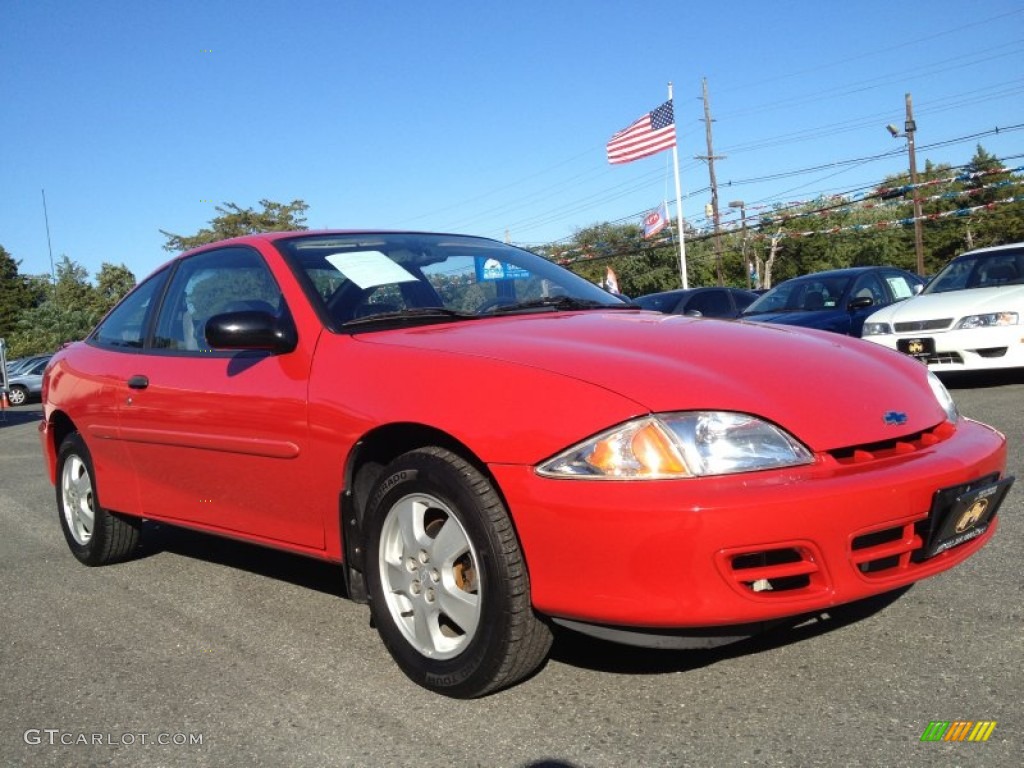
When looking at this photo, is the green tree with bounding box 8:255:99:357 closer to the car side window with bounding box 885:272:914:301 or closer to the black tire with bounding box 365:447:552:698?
the car side window with bounding box 885:272:914:301

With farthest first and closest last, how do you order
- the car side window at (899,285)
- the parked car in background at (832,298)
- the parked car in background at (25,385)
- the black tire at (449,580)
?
1. the parked car in background at (25,385)
2. the car side window at (899,285)
3. the parked car in background at (832,298)
4. the black tire at (449,580)

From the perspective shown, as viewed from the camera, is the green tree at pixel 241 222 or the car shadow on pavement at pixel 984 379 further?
the green tree at pixel 241 222

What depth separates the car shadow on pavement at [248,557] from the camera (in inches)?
170

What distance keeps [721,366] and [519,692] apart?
111 cm

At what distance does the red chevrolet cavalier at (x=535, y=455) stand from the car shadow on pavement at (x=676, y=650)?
345 millimetres

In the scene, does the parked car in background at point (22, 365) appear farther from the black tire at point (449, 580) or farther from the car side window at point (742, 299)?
the black tire at point (449, 580)

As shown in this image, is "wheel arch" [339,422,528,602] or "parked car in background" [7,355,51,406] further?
"parked car in background" [7,355,51,406]

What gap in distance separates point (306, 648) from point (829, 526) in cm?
187

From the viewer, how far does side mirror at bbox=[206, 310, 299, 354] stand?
3.36 metres

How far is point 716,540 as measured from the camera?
2.37 meters

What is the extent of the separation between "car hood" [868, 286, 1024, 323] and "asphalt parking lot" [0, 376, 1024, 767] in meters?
5.92

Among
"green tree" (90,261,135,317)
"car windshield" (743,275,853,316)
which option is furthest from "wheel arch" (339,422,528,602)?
"green tree" (90,261,135,317)

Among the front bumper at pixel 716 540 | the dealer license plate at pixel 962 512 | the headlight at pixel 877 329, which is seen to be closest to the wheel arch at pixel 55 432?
the front bumper at pixel 716 540

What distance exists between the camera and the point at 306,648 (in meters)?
3.41
